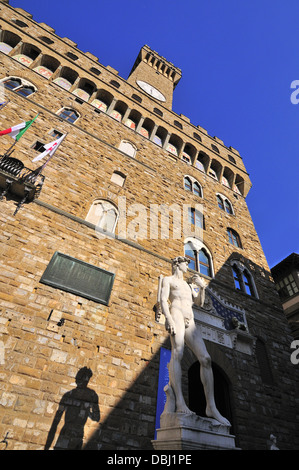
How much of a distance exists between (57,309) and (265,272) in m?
8.94

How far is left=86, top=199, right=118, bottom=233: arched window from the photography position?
300 inches

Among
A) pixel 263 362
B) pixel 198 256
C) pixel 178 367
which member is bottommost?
pixel 178 367

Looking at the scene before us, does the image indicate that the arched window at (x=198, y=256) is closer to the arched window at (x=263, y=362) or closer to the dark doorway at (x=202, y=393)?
the arched window at (x=263, y=362)

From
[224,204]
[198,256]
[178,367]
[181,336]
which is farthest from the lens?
[224,204]

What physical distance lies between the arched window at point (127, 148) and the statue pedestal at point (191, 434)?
9616 millimetres

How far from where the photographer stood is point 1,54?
10.3m

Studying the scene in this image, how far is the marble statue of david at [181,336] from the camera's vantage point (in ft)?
11.5

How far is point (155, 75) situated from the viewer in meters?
18.9

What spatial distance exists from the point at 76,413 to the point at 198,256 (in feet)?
20.6

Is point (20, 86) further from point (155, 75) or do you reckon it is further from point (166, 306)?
point (155, 75)

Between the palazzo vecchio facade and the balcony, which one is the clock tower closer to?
the palazzo vecchio facade

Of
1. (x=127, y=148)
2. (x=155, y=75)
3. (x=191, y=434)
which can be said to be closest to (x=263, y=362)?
(x=191, y=434)
